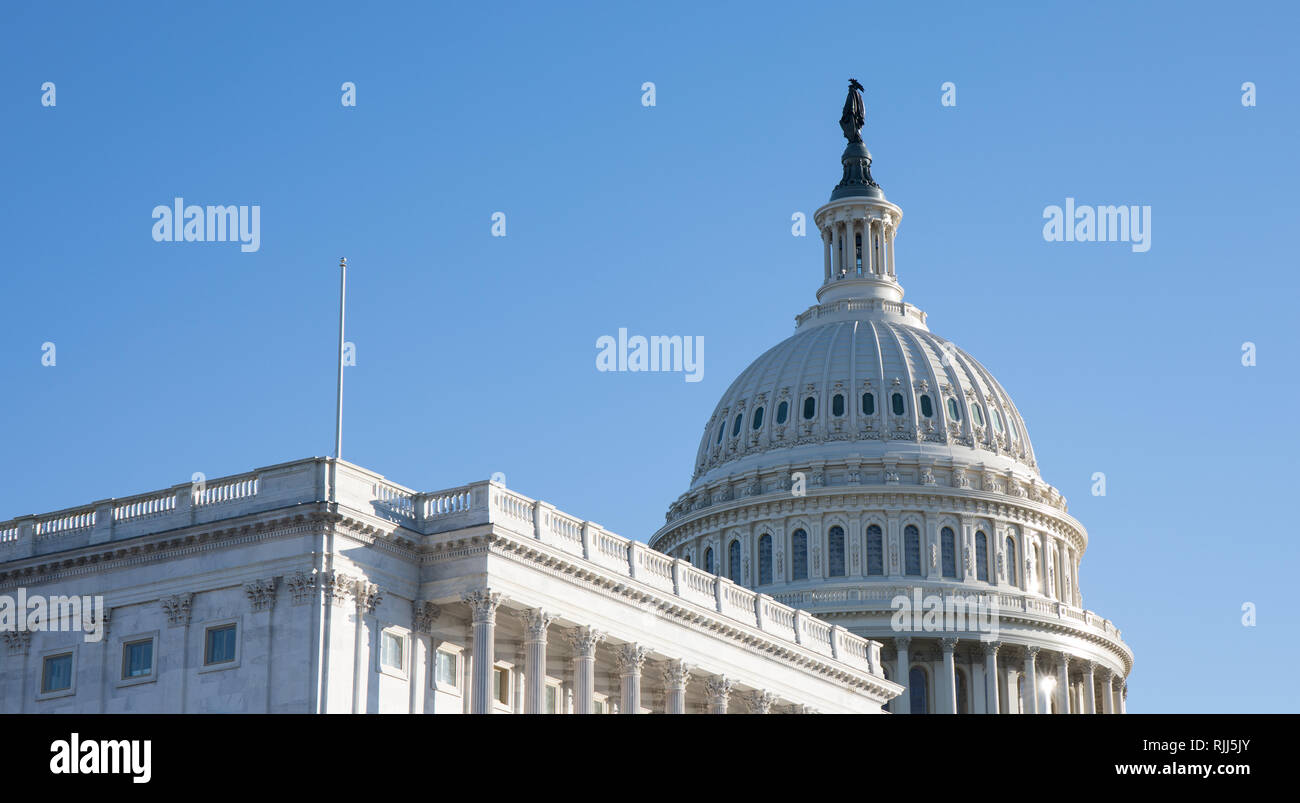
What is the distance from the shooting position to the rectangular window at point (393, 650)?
66.9 meters

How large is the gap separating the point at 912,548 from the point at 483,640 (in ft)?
236

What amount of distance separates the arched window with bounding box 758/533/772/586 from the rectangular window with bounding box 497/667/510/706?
212ft

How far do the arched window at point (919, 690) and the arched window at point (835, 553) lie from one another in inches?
285

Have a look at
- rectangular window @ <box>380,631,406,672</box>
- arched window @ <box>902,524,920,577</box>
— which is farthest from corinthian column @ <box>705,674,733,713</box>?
arched window @ <box>902,524,920,577</box>

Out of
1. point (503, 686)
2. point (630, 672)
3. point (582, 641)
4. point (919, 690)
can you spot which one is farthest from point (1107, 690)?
point (503, 686)

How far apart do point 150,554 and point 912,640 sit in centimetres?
7098

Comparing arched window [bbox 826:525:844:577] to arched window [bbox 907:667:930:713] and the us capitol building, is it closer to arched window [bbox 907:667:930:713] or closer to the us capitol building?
arched window [bbox 907:667:930:713]

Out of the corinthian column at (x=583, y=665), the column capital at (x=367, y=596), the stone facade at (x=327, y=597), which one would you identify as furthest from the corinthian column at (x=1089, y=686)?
the column capital at (x=367, y=596)

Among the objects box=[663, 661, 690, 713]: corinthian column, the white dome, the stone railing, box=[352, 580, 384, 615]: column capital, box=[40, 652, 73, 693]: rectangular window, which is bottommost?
box=[40, 652, 73, 693]: rectangular window

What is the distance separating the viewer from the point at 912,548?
136m

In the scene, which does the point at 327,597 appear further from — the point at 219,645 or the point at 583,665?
the point at 583,665

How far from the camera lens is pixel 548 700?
7406 cm

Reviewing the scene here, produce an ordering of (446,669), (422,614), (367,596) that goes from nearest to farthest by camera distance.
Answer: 1. (367,596)
2. (422,614)
3. (446,669)

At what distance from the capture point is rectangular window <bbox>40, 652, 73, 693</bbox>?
2672 inches
